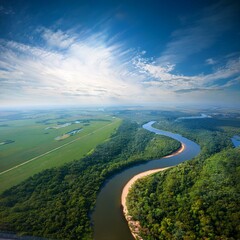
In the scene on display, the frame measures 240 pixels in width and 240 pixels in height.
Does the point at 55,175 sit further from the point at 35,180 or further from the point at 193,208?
the point at 193,208

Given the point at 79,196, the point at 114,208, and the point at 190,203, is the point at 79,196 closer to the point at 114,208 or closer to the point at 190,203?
the point at 114,208

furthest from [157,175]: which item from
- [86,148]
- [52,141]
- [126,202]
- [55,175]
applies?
[52,141]

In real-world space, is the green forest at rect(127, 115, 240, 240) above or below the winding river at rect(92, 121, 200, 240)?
above

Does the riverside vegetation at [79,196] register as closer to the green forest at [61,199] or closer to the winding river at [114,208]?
the green forest at [61,199]

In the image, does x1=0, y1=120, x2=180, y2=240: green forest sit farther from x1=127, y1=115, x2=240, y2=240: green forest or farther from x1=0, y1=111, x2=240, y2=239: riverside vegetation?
x1=127, y1=115, x2=240, y2=240: green forest

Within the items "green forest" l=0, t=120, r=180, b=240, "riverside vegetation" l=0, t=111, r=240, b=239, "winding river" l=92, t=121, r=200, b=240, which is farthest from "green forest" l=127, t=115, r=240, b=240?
"green forest" l=0, t=120, r=180, b=240
